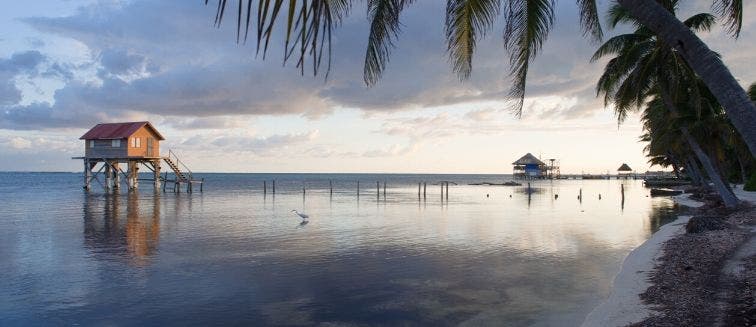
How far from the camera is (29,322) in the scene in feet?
33.6

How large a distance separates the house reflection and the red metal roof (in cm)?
1787

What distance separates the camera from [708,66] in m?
5.64

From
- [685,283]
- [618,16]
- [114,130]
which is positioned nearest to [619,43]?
[618,16]

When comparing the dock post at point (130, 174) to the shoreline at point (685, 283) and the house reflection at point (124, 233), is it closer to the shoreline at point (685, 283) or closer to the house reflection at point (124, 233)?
the house reflection at point (124, 233)

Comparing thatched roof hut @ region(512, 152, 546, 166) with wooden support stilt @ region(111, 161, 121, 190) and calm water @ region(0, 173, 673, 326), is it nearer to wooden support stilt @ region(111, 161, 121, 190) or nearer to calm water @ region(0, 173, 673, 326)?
wooden support stilt @ region(111, 161, 121, 190)

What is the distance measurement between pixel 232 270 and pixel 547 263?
33.4 feet

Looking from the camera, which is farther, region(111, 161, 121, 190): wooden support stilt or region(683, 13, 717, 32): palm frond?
region(111, 161, 121, 190): wooden support stilt

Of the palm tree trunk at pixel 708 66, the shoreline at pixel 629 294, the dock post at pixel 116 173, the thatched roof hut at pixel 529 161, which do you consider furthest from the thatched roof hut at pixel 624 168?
the palm tree trunk at pixel 708 66

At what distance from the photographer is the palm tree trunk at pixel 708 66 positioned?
5.43 meters

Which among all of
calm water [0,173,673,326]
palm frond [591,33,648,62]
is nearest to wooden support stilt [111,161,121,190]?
calm water [0,173,673,326]

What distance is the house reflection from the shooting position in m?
18.7

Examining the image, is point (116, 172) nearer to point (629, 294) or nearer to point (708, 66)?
point (629, 294)

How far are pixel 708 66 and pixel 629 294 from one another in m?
7.26

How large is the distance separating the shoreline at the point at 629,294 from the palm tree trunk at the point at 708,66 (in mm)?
4824
